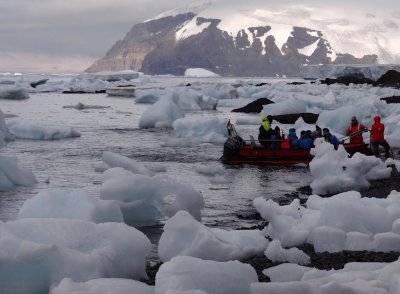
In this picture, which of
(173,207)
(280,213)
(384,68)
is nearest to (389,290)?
(280,213)

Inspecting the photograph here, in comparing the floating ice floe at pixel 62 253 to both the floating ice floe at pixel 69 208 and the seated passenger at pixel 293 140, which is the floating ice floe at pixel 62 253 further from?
the seated passenger at pixel 293 140

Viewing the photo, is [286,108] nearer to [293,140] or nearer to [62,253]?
[293,140]

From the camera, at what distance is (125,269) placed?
636 centimetres

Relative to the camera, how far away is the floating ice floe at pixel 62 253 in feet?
18.6

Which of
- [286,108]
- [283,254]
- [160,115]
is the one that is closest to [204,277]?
[283,254]

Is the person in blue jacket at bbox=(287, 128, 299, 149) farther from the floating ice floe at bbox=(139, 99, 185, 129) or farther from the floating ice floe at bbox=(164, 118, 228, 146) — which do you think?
the floating ice floe at bbox=(139, 99, 185, 129)

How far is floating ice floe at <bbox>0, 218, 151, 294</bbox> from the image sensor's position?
5.66 meters

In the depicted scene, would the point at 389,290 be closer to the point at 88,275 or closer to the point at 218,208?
the point at 88,275

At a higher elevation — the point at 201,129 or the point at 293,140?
the point at 293,140

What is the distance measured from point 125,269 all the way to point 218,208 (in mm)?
5637

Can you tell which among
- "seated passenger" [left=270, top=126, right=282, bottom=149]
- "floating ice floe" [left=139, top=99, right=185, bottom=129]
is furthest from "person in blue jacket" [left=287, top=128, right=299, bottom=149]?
"floating ice floe" [left=139, top=99, right=185, bottom=129]

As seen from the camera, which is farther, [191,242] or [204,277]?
[191,242]

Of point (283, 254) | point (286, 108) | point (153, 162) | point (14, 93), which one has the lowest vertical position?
point (14, 93)

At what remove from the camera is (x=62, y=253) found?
5.82 m
